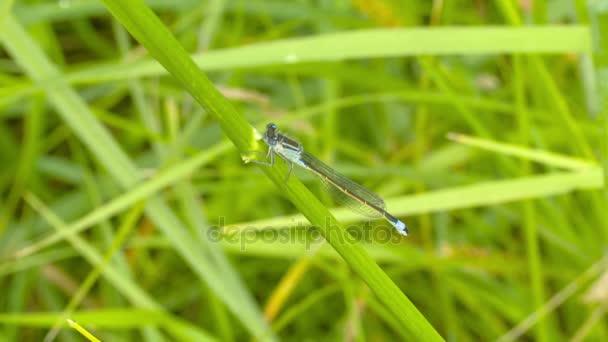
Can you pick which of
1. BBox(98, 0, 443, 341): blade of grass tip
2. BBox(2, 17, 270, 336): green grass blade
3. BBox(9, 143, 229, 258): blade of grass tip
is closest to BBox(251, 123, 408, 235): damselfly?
BBox(9, 143, 229, 258): blade of grass tip

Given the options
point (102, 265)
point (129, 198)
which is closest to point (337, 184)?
point (129, 198)

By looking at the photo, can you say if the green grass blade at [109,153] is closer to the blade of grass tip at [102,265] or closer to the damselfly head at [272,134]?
the blade of grass tip at [102,265]

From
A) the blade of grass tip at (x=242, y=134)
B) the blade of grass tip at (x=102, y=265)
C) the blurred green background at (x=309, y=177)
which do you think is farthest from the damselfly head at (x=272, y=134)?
the blade of grass tip at (x=102, y=265)

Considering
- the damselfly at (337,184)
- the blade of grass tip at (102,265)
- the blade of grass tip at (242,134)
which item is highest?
the blade of grass tip at (102,265)

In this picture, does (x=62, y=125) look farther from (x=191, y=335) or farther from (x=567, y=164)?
(x=567, y=164)

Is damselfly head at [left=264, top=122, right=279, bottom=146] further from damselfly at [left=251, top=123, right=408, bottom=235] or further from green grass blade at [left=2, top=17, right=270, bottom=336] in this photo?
green grass blade at [left=2, top=17, right=270, bottom=336]

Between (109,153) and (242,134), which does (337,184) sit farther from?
(242,134)
